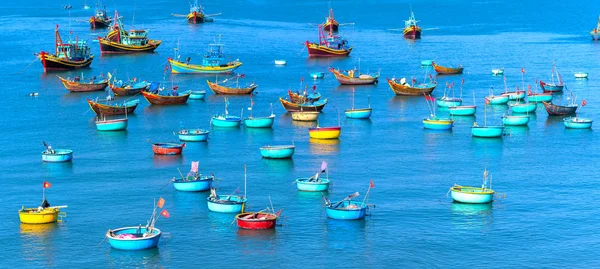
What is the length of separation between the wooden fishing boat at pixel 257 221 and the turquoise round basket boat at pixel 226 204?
2.52m

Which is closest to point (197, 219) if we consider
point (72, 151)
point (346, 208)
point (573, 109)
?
point (346, 208)

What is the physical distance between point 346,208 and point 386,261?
8129 millimetres

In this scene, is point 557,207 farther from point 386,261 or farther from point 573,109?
point 573,109

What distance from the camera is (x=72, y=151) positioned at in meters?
96.2

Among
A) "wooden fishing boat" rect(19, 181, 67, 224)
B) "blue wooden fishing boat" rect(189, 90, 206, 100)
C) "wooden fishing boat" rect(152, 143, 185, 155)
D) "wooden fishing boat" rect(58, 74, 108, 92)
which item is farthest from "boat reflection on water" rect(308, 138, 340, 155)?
"wooden fishing boat" rect(58, 74, 108, 92)

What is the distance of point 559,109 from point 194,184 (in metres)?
50.9

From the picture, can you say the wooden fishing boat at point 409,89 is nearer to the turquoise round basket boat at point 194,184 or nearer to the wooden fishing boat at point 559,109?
the wooden fishing boat at point 559,109

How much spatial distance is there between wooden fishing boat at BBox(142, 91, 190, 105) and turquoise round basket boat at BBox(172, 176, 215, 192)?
4393 cm

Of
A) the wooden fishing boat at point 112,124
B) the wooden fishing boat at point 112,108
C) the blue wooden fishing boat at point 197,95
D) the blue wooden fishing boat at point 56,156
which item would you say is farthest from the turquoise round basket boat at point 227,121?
the blue wooden fishing boat at point 56,156

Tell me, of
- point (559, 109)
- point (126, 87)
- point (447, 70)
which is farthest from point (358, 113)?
point (447, 70)

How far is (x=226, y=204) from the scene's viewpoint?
2965 inches

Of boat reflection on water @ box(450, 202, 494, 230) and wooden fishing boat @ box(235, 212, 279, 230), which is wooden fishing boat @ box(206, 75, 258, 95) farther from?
Result: wooden fishing boat @ box(235, 212, 279, 230)

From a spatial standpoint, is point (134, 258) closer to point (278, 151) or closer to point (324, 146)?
point (278, 151)

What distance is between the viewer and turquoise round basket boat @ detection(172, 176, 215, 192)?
267ft
